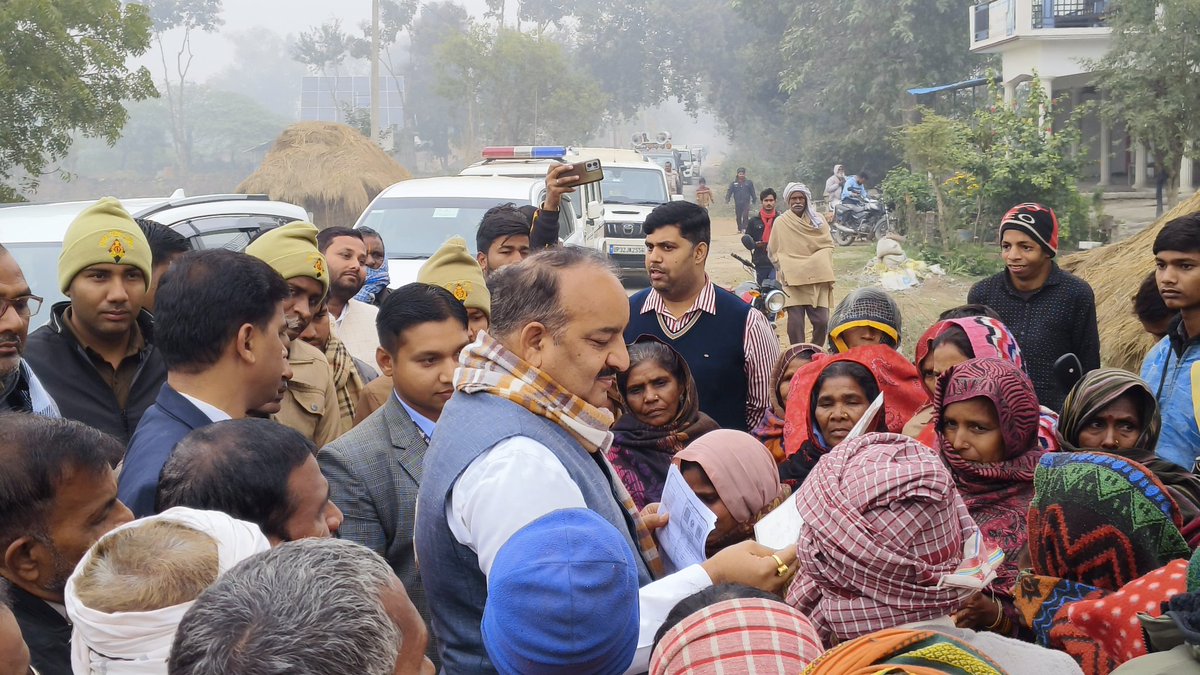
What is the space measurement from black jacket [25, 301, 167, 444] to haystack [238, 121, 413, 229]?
1343 centimetres

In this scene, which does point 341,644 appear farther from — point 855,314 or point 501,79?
point 501,79

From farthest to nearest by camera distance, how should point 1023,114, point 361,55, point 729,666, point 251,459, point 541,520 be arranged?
point 361,55
point 1023,114
point 251,459
point 541,520
point 729,666

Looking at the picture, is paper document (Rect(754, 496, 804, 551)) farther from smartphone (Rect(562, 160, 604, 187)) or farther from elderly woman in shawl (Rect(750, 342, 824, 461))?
smartphone (Rect(562, 160, 604, 187))

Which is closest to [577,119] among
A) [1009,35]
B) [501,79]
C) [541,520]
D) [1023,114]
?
[501,79]

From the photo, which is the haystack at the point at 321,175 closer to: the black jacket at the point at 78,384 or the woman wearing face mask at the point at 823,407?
the black jacket at the point at 78,384

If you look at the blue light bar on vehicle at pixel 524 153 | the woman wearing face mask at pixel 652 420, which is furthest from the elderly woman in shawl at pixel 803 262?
the woman wearing face mask at pixel 652 420

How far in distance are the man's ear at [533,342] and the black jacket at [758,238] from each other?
11468 mm

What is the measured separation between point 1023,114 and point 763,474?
60.3 feet

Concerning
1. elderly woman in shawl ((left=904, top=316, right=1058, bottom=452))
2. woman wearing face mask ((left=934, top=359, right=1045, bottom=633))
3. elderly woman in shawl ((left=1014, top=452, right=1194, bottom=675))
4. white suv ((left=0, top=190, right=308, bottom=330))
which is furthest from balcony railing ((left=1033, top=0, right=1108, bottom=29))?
elderly woman in shawl ((left=1014, top=452, right=1194, bottom=675))

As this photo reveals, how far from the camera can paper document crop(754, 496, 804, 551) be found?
7.84 ft

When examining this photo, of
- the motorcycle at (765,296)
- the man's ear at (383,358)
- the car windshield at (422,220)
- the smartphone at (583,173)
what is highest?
the smartphone at (583,173)

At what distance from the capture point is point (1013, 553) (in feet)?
9.84

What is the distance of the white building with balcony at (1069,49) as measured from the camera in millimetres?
25969

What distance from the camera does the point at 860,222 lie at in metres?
24.2
